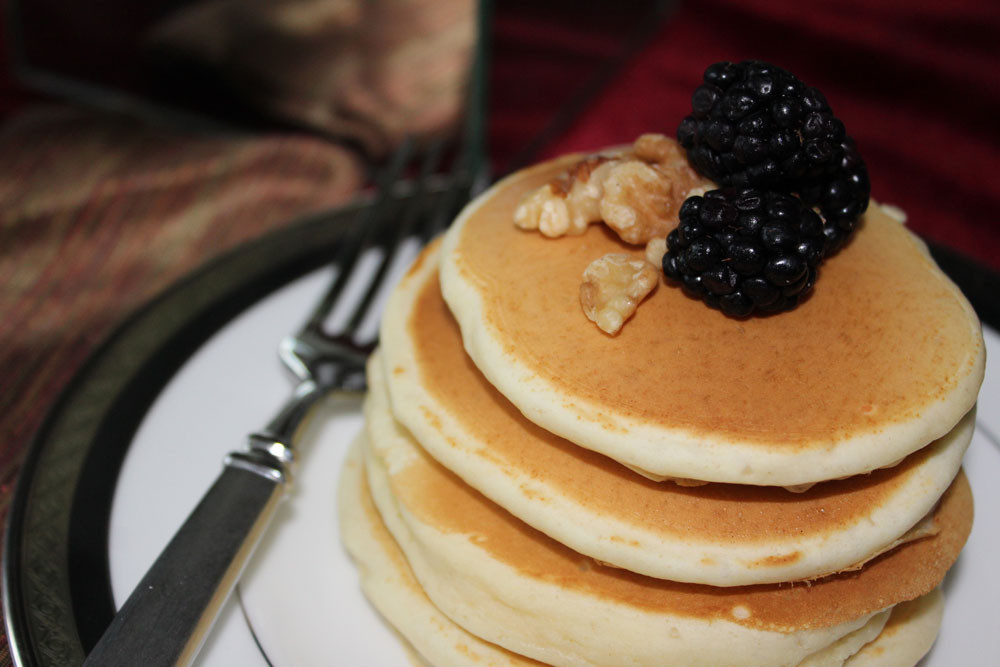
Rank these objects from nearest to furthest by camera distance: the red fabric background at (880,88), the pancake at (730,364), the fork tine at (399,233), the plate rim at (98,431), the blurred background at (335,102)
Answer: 1. the pancake at (730,364)
2. the plate rim at (98,431)
3. the fork tine at (399,233)
4. the blurred background at (335,102)
5. the red fabric background at (880,88)

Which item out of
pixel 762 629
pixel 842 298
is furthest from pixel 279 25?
pixel 762 629

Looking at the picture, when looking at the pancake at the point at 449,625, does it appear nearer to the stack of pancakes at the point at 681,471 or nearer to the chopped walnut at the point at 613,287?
the stack of pancakes at the point at 681,471

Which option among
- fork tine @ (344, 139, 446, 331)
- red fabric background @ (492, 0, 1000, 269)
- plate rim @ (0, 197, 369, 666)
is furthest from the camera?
red fabric background @ (492, 0, 1000, 269)

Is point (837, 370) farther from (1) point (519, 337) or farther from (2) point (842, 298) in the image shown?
(1) point (519, 337)

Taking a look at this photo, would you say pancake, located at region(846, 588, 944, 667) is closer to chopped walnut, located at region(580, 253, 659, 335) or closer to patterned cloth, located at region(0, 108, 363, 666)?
chopped walnut, located at region(580, 253, 659, 335)

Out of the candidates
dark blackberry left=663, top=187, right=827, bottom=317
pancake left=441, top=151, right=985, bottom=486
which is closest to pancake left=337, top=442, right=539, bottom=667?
pancake left=441, top=151, right=985, bottom=486

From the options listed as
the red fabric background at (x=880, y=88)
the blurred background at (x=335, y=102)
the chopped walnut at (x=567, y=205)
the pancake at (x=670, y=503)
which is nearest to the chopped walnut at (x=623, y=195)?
the chopped walnut at (x=567, y=205)
